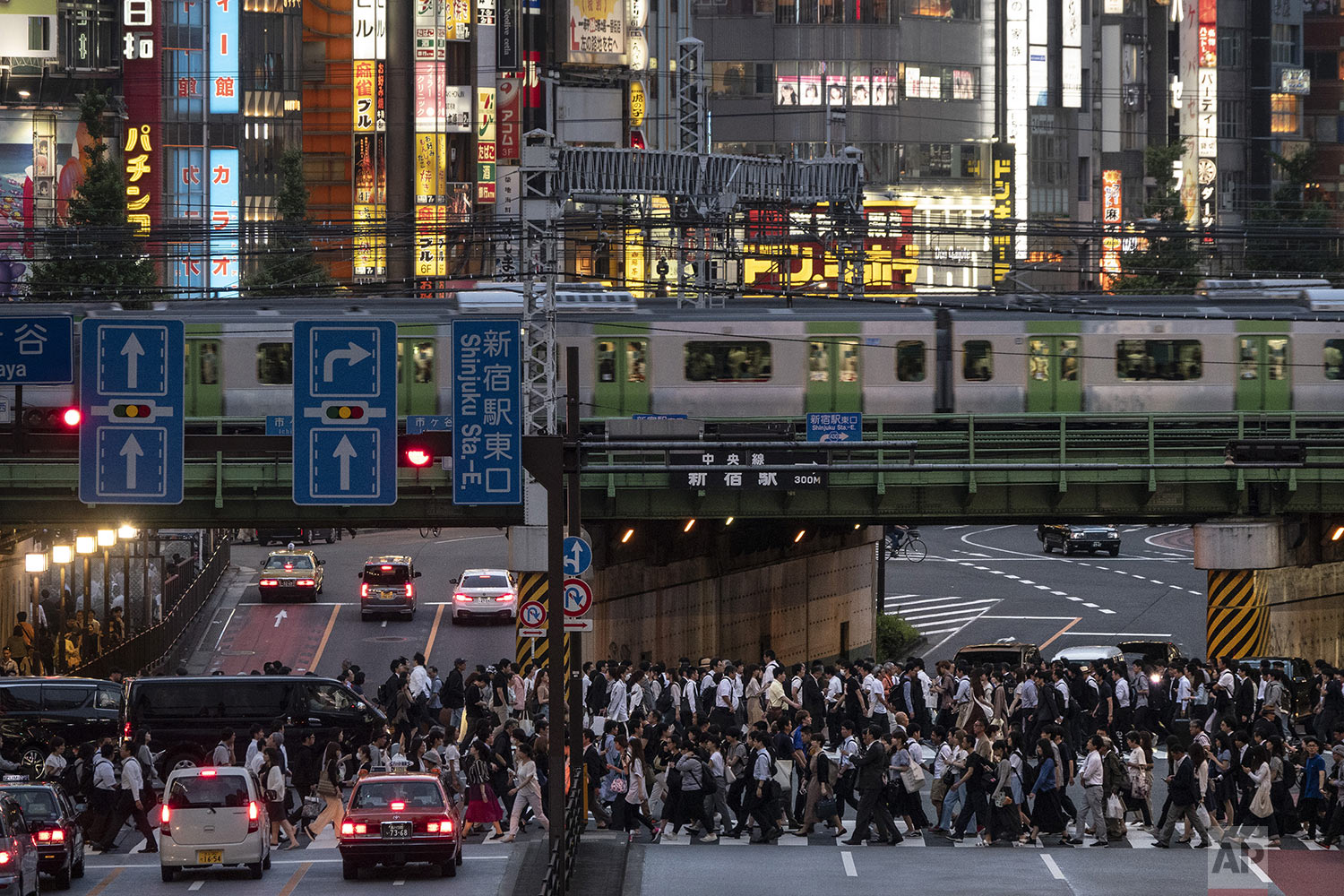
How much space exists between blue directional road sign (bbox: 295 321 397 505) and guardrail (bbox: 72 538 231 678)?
16.3m

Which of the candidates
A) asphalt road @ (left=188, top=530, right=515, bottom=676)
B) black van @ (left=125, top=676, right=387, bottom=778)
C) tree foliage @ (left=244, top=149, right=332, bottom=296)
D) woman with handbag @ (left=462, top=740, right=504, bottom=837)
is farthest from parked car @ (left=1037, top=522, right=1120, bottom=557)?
woman with handbag @ (left=462, top=740, right=504, bottom=837)

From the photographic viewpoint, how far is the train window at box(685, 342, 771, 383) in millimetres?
41344

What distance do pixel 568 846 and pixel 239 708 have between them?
36.2 feet

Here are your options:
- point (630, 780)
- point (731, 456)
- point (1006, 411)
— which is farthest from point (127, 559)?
point (630, 780)

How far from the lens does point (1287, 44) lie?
A: 122 meters

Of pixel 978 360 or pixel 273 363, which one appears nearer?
pixel 273 363

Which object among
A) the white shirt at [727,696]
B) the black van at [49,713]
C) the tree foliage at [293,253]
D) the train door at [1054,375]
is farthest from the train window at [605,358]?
the tree foliage at [293,253]

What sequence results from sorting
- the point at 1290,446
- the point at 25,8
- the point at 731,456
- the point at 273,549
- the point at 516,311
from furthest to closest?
the point at 25,8 → the point at 273,549 → the point at 516,311 → the point at 731,456 → the point at 1290,446

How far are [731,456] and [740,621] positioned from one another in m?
9.82

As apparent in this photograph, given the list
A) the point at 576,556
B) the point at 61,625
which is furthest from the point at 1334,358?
the point at 61,625

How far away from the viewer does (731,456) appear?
38.2 metres

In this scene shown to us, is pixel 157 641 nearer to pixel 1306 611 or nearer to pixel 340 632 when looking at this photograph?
pixel 340 632

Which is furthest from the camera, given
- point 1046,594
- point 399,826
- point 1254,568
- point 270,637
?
point 1046,594

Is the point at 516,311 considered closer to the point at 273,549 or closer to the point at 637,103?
the point at 273,549
